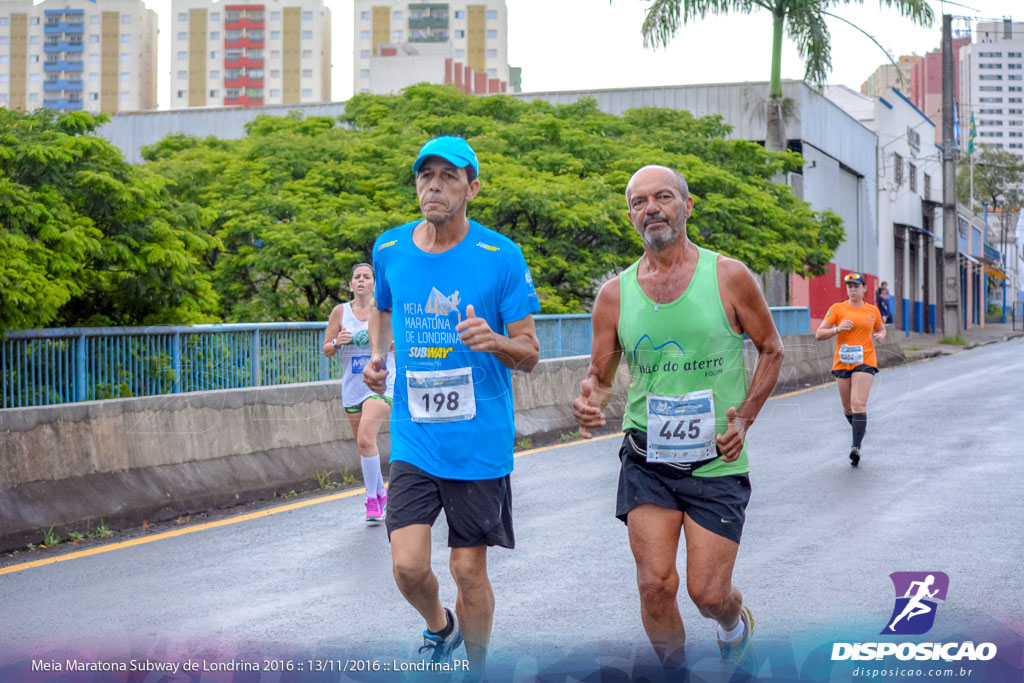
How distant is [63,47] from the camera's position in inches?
5497

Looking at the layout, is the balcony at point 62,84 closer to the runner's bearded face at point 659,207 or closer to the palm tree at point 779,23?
the palm tree at point 779,23

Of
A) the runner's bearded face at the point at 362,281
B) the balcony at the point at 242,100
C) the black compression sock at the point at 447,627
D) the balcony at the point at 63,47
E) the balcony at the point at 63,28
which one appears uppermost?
the balcony at the point at 63,28

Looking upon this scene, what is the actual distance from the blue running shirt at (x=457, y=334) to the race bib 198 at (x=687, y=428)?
0.61m

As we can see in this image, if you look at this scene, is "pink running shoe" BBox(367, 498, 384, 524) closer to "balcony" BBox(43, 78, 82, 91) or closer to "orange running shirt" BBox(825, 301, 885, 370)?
"orange running shirt" BBox(825, 301, 885, 370)

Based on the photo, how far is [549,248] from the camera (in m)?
24.4

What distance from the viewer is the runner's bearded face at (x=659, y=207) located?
452 cm

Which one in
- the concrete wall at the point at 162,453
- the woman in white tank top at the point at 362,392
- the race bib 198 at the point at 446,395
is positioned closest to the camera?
the race bib 198 at the point at 446,395

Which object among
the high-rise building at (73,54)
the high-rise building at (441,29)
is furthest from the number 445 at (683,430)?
the high-rise building at (73,54)

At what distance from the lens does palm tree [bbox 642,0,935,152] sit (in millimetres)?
31641

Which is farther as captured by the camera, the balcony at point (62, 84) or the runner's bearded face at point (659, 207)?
the balcony at point (62, 84)

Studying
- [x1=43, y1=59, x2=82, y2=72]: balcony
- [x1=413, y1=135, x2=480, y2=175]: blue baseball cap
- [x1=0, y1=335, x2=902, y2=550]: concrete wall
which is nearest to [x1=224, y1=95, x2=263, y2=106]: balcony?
[x1=43, y1=59, x2=82, y2=72]: balcony

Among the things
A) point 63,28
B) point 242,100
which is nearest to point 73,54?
point 63,28

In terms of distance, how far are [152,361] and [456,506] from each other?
6.93m

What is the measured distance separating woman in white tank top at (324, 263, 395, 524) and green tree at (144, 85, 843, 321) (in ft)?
40.5
